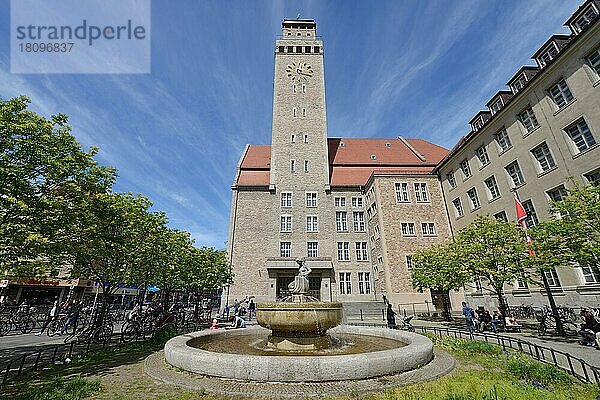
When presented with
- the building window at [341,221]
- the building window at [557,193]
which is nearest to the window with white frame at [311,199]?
the building window at [341,221]

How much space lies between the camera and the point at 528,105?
23.5m

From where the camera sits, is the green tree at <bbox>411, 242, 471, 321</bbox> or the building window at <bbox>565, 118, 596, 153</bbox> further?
the green tree at <bbox>411, 242, 471, 321</bbox>

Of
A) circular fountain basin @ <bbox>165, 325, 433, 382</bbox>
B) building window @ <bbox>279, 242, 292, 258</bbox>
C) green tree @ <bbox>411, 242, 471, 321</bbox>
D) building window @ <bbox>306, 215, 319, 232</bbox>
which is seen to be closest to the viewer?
circular fountain basin @ <bbox>165, 325, 433, 382</bbox>

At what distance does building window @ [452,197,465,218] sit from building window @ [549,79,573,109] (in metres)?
13.2

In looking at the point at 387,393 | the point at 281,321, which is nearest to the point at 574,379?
the point at 387,393

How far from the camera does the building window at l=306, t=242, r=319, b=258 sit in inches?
1433

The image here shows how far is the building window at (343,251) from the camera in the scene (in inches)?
1431

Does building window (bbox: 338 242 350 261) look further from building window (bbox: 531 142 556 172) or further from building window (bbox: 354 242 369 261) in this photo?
building window (bbox: 531 142 556 172)

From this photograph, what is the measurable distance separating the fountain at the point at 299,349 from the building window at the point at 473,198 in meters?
22.9

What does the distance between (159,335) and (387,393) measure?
11622mm

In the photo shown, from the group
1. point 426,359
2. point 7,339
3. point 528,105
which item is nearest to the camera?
point 426,359

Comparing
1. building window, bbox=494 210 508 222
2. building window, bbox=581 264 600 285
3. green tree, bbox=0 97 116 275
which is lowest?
building window, bbox=581 264 600 285

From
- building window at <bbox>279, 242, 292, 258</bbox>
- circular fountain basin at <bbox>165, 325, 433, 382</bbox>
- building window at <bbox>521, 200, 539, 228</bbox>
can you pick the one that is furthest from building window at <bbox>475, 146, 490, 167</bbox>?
Result: circular fountain basin at <bbox>165, 325, 433, 382</bbox>

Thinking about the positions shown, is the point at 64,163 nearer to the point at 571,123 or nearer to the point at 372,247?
the point at 571,123
